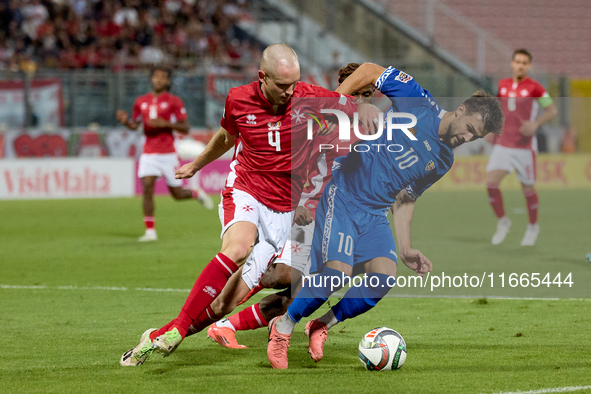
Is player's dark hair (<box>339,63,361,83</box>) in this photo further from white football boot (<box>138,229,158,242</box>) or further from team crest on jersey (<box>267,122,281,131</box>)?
white football boot (<box>138,229,158,242</box>)

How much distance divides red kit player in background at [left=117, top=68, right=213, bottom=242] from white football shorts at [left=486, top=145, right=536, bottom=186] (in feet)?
13.8

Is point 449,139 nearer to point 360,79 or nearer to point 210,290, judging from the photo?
point 360,79

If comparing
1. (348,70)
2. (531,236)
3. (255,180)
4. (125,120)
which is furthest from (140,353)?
(531,236)

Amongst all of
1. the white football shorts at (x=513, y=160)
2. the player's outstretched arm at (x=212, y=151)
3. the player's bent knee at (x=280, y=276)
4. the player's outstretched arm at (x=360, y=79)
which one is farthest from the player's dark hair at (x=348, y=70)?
the white football shorts at (x=513, y=160)

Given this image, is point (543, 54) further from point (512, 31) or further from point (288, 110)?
point (288, 110)

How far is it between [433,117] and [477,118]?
0.99 ft

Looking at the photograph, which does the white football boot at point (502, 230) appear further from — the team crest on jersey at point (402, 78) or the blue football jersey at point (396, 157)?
the team crest on jersey at point (402, 78)

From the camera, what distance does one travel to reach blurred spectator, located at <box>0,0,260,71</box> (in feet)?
63.3

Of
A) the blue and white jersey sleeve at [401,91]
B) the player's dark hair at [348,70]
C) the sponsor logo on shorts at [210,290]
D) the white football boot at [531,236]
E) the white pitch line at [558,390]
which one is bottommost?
the white football boot at [531,236]

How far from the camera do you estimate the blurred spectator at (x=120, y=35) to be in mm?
19297

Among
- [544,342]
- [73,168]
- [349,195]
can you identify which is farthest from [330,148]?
[73,168]

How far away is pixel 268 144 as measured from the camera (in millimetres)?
4777

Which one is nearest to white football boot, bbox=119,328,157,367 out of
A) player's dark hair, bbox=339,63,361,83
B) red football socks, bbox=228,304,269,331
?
red football socks, bbox=228,304,269,331

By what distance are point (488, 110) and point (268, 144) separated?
1329mm
